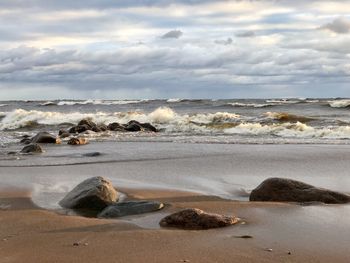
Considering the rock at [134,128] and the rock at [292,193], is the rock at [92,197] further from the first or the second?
the rock at [134,128]

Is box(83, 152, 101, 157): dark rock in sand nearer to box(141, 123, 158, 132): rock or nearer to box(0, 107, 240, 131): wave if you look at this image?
box(141, 123, 158, 132): rock

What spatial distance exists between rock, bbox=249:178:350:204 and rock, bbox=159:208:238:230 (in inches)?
58.9

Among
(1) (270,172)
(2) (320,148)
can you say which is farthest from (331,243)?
(2) (320,148)

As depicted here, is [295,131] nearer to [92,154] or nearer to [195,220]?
[92,154]

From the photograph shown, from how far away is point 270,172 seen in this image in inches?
399

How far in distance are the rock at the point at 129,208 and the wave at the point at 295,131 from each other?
1355cm

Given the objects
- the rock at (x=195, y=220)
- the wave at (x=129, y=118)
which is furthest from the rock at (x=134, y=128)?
the rock at (x=195, y=220)

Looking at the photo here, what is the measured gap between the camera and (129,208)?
6.41 m

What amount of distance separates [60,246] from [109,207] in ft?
5.31

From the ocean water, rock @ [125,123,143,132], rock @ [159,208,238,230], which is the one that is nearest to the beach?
rock @ [159,208,238,230]

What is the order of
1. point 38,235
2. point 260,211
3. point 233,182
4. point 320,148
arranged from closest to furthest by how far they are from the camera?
point 38,235 < point 260,211 < point 233,182 < point 320,148

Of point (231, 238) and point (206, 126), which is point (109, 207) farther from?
point (206, 126)

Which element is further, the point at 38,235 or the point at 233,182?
the point at 233,182

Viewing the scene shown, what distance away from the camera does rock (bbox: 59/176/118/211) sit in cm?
682
